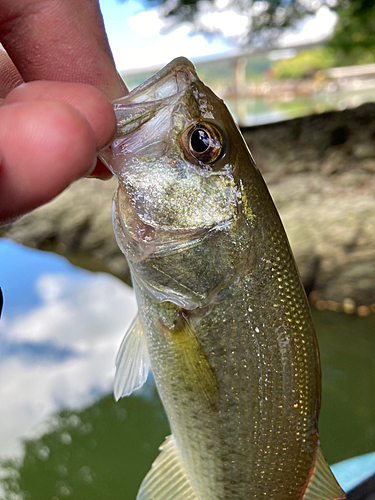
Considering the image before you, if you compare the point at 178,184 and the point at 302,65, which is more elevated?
the point at 178,184

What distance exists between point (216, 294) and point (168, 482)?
627 mm

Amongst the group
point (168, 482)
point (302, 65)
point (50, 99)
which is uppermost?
point (50, 99)

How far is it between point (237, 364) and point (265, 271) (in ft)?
0.76

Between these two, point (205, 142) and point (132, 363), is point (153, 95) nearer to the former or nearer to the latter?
point (205, 142)

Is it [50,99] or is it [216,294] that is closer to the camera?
[50,99]

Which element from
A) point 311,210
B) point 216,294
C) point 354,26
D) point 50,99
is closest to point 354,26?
point 354,26

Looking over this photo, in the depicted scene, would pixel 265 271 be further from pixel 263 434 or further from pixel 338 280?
pixel 338 280

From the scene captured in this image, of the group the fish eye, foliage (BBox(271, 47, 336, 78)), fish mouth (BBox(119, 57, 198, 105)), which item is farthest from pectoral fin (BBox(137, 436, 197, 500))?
foliage (BBox(271, 47, 336, 78))

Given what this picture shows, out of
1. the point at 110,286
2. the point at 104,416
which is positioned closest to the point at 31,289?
the point at 110,286

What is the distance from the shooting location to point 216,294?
0.98 m

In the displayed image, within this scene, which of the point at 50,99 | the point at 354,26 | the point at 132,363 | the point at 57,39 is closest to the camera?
the point at 50,99

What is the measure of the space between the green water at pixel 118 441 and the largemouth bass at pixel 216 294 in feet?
5.71

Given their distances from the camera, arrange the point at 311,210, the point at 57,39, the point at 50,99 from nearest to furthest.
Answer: the point at 50,99 → the point at 57,39 → the point at 311,210

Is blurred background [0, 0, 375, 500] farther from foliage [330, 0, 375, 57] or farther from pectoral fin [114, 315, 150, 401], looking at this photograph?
pectoral fin [114, 315, 150, 401]
